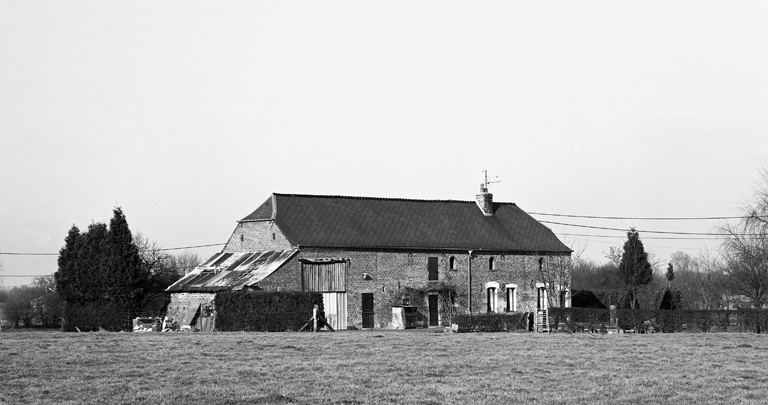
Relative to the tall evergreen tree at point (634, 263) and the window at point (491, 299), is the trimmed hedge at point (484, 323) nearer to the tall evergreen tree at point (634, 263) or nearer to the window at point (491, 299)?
the window at point (491, 299)

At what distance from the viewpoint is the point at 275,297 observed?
131 feet

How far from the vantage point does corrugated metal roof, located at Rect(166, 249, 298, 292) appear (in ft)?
151

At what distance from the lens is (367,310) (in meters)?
49.1

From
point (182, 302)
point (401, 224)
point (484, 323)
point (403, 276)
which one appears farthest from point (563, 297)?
point (182, 302)

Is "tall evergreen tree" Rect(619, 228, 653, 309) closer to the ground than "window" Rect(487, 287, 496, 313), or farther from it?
farther from it

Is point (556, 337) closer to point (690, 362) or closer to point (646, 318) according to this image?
point (646, 318)

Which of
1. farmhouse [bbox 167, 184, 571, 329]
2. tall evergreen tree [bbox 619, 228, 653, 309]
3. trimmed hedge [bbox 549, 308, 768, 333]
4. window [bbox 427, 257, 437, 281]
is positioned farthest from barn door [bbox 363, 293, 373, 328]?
tall evergreen tree [bbox 619, 228, 653, 309]

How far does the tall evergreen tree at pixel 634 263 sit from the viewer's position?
211 ft

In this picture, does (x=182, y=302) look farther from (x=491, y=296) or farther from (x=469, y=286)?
(x=491, y=296)

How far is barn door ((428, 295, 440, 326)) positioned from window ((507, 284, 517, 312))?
493 cm

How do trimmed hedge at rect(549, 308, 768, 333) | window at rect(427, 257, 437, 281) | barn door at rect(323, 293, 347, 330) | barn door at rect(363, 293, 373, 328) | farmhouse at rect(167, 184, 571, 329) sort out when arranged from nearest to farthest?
trimmed hedge at rect(549, 308, 768, 333) → barn door at rect(323, 293, 347, 330) → farmhouse at rect(167, 184, 571, 329) → barn door at rect(363, 293, 373, 328) → window at rect(427, 257, 437, 281)

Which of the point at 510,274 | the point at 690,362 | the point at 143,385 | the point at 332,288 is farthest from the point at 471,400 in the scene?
the point at 510,274

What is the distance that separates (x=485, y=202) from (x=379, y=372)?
38.4m

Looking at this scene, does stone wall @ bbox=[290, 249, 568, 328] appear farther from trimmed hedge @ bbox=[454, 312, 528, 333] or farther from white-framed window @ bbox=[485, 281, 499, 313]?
trimmed hedge @ bbox=[454, 312, 528, 333]
